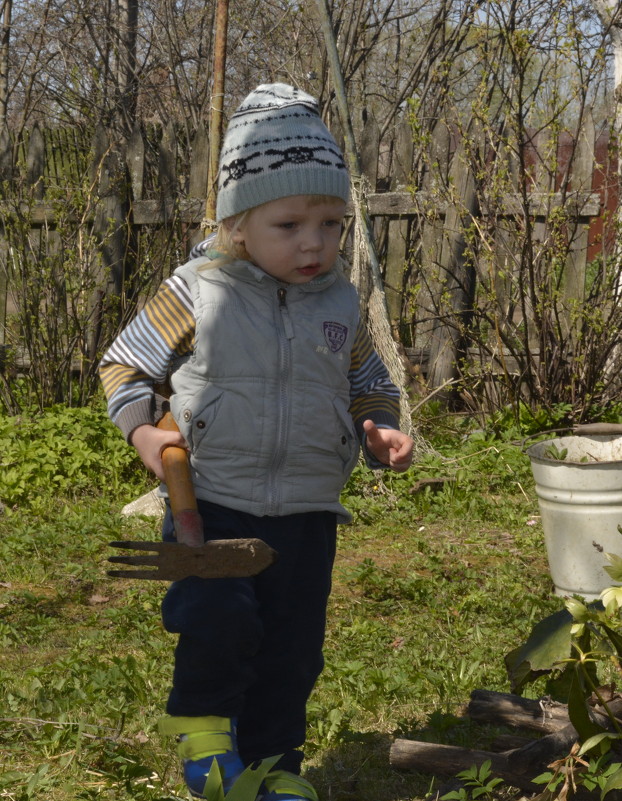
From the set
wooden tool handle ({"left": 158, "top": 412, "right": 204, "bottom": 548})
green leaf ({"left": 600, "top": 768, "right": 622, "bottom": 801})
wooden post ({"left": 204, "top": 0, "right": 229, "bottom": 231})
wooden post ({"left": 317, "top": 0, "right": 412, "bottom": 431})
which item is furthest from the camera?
wooden post ({"left": 317, "top": 0, "right": 412, "bottom": 431})

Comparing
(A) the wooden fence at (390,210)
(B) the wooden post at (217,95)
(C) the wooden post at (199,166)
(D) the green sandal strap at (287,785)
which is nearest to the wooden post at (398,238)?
(A) the wooden fence at (390,210)

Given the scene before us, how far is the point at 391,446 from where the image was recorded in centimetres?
241

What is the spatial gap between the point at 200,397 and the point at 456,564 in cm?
260

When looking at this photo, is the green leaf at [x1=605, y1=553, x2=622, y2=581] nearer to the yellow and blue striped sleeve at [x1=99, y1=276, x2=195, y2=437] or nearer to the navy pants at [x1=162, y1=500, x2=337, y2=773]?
the navy pants at [x1=162, y1=500, x2=337, y2=773]

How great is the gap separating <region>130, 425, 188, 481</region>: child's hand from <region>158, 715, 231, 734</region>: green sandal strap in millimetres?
525

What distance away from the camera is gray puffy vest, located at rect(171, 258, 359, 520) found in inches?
89.2

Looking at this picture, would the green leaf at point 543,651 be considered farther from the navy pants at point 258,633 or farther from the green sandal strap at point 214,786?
the green sandal strap at point 214,786

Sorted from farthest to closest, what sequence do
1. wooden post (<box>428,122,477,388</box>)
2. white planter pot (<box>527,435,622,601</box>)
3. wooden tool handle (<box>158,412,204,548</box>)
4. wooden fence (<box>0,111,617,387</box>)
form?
wooden fence (<box>0,111,617,387</box>), wooden post (<box>428,122,477,388</box>), white planter pot (<box>527,435,622,601</box>), wooden tool handle (<box>158,412,204,548</box>)

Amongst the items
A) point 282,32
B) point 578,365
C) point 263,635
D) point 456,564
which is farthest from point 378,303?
point 282,32

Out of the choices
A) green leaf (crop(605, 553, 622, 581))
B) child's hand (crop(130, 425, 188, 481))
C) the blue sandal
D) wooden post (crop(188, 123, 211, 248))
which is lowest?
the blue sandal

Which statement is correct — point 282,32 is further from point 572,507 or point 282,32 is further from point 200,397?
point 200,397

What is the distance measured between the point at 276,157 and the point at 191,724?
50.1 inches

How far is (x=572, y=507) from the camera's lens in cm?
404

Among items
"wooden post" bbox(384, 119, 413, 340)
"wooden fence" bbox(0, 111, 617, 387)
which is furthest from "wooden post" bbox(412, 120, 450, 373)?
"wooden post" bbox(384, 119, 413, 340)
